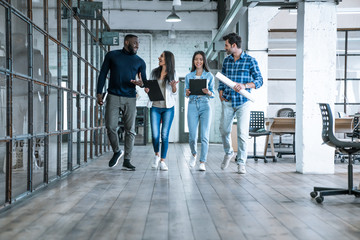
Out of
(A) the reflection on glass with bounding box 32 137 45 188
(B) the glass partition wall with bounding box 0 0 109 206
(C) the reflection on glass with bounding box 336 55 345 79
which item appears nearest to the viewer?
(B) the glass partition wall with bounding box 0 0 109 206

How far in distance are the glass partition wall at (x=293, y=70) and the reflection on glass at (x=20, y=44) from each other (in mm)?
8249

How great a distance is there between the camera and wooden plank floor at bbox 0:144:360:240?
2.27 metres

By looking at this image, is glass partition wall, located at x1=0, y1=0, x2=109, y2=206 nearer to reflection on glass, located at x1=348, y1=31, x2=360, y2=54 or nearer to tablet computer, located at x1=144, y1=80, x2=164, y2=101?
tablet computer, located at x1=144, y1=80, x2=164, y2=101

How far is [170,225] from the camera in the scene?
A: 2.42 m

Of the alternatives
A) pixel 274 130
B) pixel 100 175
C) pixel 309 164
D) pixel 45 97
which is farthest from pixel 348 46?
pixel 45 97

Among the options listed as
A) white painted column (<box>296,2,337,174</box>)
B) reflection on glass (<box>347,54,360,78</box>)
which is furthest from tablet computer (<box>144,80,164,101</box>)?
reflection on glass (<box>347,54,360,78</box>)

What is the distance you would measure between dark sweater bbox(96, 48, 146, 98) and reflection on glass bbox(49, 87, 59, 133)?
25.4 inches

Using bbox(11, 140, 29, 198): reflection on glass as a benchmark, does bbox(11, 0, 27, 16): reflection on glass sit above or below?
above

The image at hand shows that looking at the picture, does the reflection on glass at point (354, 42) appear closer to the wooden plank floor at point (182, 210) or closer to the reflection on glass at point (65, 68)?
the wooden plank floor at point (182, 210)

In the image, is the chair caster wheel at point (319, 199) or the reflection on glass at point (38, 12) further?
the reflection on glass at point (38, 12)

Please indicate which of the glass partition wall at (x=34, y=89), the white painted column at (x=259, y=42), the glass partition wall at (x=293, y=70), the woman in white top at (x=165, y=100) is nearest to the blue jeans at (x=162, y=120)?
the woman in white top at (x=165, y=100)

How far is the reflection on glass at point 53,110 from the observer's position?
4184mm

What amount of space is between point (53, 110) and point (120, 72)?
0.91m

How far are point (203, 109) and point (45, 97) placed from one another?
1813mm
